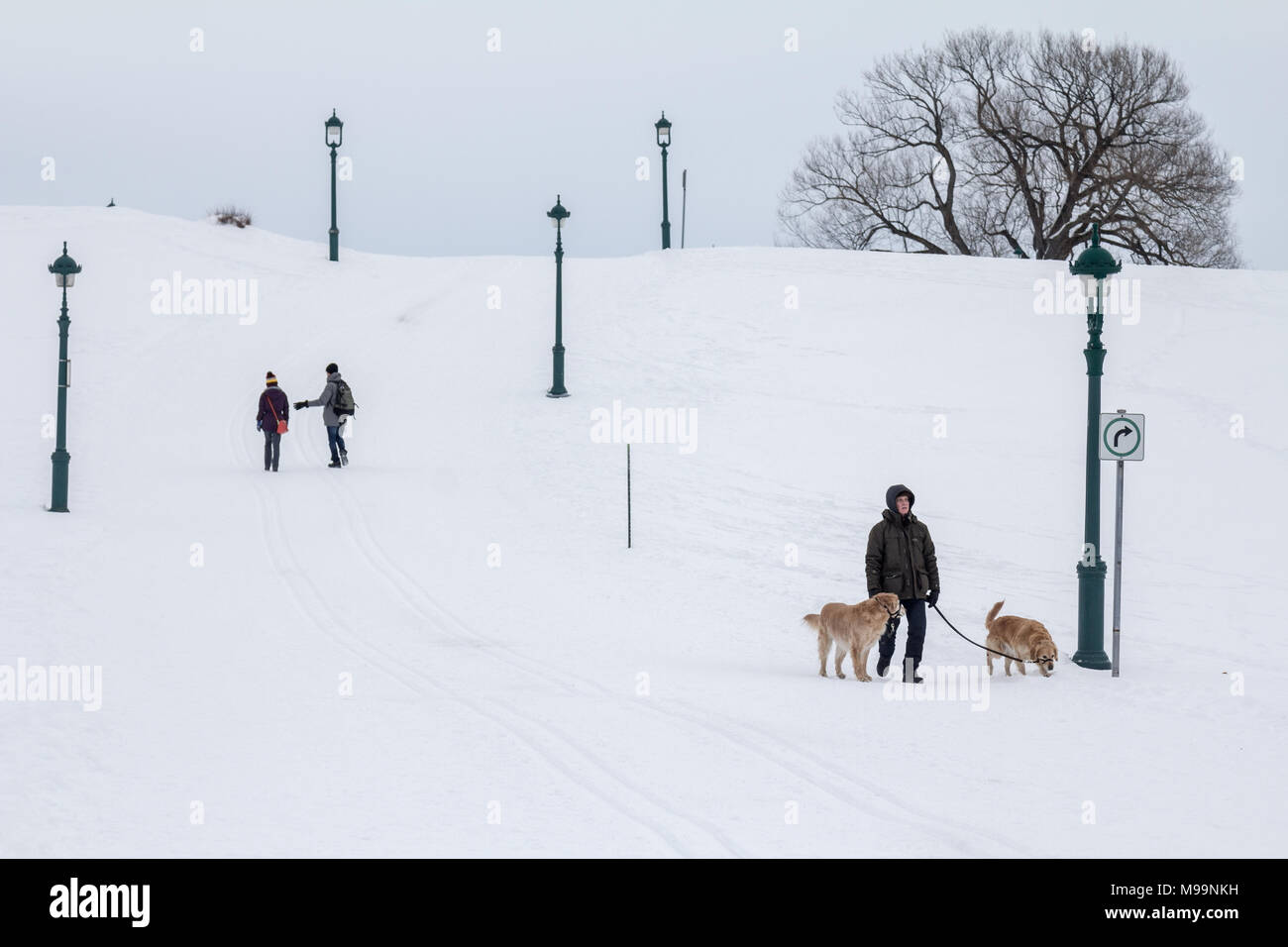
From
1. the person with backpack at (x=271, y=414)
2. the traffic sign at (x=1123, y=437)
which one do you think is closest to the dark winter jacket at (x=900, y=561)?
the traffic sign at (x=1123, y=437)

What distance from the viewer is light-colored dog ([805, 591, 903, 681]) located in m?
10.7

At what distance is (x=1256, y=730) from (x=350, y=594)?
821 cm

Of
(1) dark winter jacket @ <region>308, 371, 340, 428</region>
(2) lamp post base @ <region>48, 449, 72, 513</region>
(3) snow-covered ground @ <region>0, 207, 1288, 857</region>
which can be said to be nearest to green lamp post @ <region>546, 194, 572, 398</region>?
(3) snow-covered ground @ <region>0, 207, 1288, 857</region>

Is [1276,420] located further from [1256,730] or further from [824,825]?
[824,825]

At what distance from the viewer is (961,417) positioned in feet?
77.9

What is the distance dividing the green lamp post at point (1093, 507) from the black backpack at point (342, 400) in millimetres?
11563

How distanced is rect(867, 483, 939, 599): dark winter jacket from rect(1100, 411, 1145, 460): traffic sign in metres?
1.77

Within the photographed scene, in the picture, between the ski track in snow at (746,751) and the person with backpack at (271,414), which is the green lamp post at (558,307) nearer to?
the person with backpack at (271,414)

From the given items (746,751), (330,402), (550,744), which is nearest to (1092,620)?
(746,751)

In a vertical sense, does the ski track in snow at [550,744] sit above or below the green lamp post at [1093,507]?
below

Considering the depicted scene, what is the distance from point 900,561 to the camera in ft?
35.6

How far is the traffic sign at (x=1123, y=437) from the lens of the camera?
11188 millimetres
